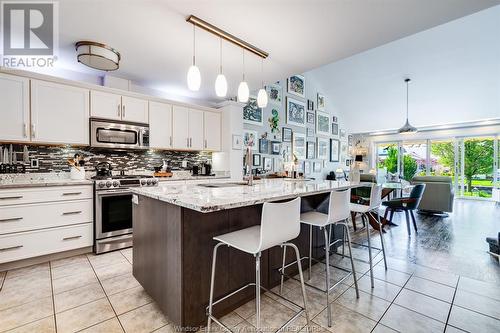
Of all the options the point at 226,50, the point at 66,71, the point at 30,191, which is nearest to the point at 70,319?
the point at 30,191

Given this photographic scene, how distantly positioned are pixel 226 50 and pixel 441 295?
129 inches

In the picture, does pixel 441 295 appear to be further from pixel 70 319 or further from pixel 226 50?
pixel 226 50

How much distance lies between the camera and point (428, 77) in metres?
5.63

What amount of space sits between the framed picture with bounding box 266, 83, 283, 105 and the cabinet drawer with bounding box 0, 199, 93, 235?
414 centimetres

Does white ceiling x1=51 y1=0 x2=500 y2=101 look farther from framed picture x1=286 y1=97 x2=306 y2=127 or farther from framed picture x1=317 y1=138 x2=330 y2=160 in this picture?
framed picture x1=317 y1=138 x2=330 y2=160

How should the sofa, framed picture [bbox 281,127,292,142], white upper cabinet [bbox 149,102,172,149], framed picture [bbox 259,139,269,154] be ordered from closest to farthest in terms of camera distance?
white upper cabinet [bbox 149,102,172,149], the sofa, framed picture [bbox 259,139,269,154], framed picture [bbox 281,127,292,142]

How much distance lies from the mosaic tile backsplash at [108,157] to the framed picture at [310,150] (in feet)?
10.4

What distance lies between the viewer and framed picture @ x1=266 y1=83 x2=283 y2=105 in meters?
5.43

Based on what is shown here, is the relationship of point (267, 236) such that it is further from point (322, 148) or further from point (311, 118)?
point (322, 148)

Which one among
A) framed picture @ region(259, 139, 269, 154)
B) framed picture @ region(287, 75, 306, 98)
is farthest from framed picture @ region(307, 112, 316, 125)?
framed picture @ region(259, 139, 269, 154)

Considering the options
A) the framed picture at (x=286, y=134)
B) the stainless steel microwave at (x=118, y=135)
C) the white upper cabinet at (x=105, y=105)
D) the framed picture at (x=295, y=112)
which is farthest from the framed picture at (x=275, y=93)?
the white upper cabinet at (x=105, y=105)

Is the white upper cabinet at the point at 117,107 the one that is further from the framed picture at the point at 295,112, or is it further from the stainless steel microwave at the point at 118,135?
the framed picture at the point at 295,112

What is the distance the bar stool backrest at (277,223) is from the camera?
4.32ft

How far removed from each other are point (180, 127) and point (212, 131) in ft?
2.11
